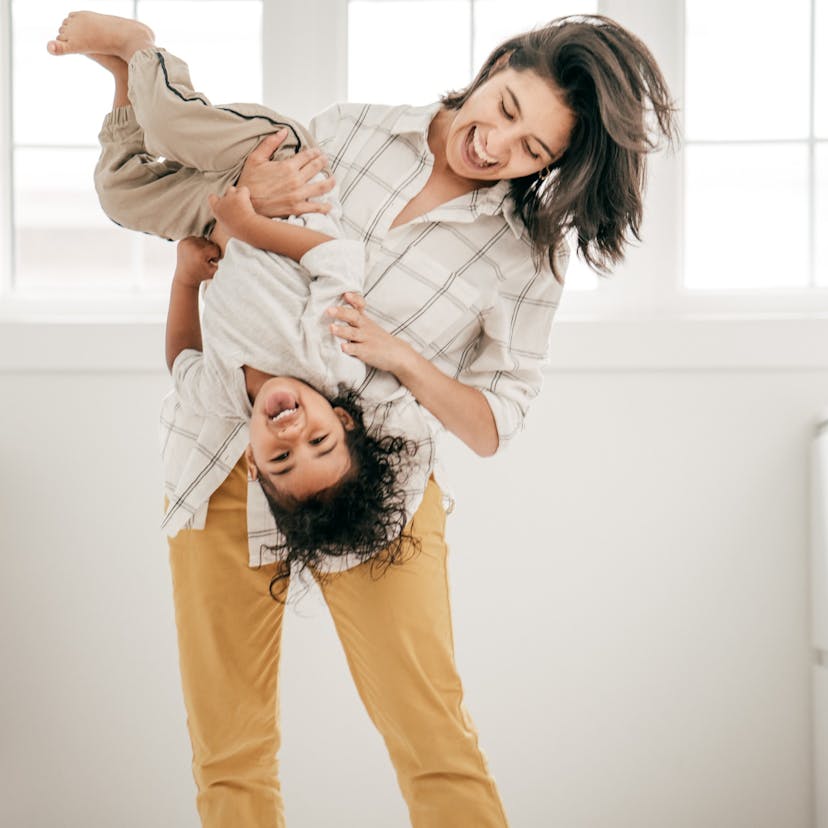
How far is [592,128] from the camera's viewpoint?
1246mm

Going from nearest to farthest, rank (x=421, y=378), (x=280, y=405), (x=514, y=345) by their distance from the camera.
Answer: (x=280, y=405), (x=421, y=378), (x=514, y=345)

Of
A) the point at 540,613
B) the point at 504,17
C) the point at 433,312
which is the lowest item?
the point at 540,613

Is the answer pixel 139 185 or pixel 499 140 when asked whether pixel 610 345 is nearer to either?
pixel 499 140

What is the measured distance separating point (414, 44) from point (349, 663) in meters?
1.36

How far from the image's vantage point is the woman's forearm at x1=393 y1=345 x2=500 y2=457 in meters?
1.21

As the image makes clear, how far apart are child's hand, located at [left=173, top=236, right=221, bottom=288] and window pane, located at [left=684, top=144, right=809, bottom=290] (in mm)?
1203

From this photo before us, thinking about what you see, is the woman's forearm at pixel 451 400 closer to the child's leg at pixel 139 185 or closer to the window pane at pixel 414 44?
the child's leg at pixel 139 185

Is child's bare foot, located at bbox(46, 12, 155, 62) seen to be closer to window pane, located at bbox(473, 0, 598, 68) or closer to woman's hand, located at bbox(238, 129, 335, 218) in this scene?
woman's hand, located at bbox(238, 129, 335, 218)

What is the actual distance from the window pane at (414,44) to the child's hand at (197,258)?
0.95 meters

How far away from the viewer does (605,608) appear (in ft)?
6.57

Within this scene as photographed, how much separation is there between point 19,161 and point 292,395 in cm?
135

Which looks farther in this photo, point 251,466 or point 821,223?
point 821,223

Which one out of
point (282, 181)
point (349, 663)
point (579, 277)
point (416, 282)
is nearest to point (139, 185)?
point (282, 181)

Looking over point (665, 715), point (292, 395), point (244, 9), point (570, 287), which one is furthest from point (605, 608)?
point (244, 9)
